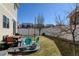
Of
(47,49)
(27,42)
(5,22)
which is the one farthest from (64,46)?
(5,22)

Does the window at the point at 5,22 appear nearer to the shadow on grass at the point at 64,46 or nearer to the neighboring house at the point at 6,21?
the neighboring house at the point at 6,21

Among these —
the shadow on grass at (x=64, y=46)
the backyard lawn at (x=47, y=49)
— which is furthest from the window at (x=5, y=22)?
the shadow on grass at (x=64, y=46)

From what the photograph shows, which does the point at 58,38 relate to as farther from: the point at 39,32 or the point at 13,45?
the point at 13,45

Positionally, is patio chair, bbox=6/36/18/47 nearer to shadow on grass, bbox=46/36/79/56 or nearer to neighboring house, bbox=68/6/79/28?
shadow on grass, bbox=46/36/79/56

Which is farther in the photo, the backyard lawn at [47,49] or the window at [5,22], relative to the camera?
the window at [5,22]

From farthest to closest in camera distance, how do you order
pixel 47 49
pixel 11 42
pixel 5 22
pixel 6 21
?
pixel 6 21 < pixel 5 22 < pixel 11 42 < pixel 47 49

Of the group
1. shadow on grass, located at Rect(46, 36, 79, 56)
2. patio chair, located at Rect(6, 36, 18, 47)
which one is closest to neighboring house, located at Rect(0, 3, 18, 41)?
patio chair, located at Rect(6, 36, 18, 47)

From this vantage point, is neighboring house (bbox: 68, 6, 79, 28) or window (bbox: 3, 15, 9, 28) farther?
window (bbox: 3, 15, 9, 28)

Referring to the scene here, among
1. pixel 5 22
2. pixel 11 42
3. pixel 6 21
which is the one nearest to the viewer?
pixel 11 42

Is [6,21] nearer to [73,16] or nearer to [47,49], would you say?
[47,49]

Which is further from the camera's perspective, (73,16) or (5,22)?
(5,22)

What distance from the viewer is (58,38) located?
19.0ft

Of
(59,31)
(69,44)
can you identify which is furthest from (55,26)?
→ (69,44)

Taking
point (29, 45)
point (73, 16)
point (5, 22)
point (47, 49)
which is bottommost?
point (47, 49)
